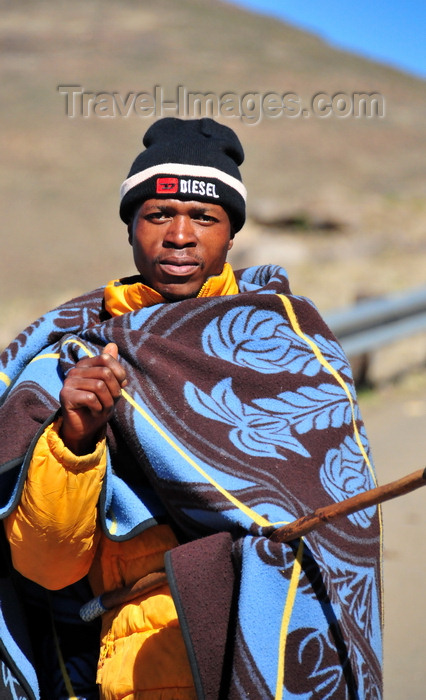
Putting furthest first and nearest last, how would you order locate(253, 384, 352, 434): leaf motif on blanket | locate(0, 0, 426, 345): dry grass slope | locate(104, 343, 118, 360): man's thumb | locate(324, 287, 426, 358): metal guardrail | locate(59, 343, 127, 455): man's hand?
1. locate(0, 0, 426, 345): dry grass slope
2. locate(324, 287, 426, 358): metal guardrail
3. locate(253, 384, 352, 434): leaf motif on blanket
4. locate(104, 343, 118, 360): man's thumb
5. locate(59, 343, 127, 455): man's hand

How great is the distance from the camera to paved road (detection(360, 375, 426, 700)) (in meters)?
3.03

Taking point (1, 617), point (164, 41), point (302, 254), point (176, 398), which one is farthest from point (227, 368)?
point (164, 41)

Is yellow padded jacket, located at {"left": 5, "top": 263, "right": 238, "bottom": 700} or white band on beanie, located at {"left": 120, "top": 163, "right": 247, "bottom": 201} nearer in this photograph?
yellow padded jacket, located at {"left": 5, "top": 263, "right": 238, "bottom": 700}

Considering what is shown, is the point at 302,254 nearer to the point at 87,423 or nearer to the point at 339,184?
the point at 87,423

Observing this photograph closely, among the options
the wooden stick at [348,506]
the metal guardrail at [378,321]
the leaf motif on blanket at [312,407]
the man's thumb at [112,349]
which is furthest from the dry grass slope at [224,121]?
the wooden stick at [348,506]

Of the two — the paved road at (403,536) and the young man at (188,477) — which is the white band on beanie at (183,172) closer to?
the young man at (188,477)

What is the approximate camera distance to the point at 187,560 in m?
1.69

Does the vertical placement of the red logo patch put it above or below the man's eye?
above

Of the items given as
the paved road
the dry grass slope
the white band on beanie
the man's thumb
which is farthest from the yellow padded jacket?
the dry grass slope

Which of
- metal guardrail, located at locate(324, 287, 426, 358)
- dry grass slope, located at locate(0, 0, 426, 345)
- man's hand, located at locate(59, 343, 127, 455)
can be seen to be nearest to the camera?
man's hand, located at locate(59, 343, 127, 455)

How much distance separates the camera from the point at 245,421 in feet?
6.26

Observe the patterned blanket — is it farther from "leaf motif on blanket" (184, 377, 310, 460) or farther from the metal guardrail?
the metal guardrail

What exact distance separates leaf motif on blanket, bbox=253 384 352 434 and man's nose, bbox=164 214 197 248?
45cm

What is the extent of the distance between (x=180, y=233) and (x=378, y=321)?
11.8 feet
